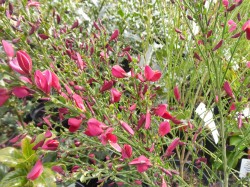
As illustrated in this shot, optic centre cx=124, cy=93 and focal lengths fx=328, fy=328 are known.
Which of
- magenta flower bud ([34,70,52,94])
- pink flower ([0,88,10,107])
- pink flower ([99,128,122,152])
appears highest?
magenta flower bud ([34,70,52,94])

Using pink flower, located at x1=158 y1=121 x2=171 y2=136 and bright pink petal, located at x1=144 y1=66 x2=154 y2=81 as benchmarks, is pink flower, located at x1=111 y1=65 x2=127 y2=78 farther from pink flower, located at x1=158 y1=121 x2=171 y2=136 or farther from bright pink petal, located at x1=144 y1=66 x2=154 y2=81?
pink flower, located at x1=158 y1=121 x2=171 y2=136

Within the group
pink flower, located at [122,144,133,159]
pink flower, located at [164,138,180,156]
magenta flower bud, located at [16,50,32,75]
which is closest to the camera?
magenta flower bud, located at [16,50,32,75]

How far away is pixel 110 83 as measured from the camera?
2.86ft

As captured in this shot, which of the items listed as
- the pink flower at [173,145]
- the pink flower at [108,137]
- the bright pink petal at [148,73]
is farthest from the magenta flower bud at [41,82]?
the pink flower at [173,145]

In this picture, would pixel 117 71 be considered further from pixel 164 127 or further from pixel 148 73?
A: pixel 164 127

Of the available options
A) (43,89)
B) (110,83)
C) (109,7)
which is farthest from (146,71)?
(109,7)

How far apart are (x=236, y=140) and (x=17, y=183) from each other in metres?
1.32

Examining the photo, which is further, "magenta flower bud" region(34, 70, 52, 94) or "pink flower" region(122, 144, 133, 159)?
"pink flower" region(122, 144, 133, 159)

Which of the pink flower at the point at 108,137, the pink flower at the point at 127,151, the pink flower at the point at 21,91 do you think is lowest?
the pink flower at the point at 127,151

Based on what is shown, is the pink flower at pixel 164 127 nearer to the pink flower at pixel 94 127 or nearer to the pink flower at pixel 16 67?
the pink flower at pixel 94 127

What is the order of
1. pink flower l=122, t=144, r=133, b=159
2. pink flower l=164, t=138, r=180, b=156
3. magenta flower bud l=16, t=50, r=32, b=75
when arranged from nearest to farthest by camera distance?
1. magenta flower bud l=16, t=50, r=32, b=75
2. pink flower l=122, t=144, r=133, b=159
3. pink flower l=164, t=138, r=180, b=156

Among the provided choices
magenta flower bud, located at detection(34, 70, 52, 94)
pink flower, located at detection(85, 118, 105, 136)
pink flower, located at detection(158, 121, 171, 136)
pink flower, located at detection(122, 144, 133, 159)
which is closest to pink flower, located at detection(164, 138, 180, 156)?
pink flower, located at detection(158, 121, 171, 136)

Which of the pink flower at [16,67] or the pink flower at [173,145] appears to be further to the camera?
the pink flower at [173,145]

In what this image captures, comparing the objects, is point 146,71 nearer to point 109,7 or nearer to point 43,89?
point 43,89
